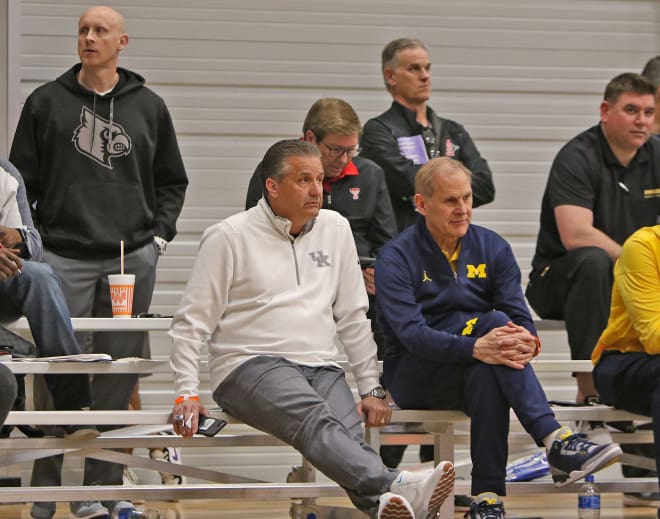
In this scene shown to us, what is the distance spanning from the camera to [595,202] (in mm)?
4949

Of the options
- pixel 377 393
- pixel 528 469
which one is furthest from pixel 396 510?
pixel 528 469

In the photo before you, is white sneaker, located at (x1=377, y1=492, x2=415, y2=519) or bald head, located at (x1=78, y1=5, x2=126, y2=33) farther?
bald head, located at (x1=78, y1=5, x2=126, y2=33)

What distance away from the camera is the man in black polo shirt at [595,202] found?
4.71 meters

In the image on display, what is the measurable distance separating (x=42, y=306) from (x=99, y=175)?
89 cm

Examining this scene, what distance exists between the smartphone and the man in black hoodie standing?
0.85 metres

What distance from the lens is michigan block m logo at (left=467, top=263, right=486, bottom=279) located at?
4070mm

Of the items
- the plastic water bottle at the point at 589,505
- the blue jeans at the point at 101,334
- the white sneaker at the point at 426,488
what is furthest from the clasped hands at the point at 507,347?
the blue jeans at the point at 101,334

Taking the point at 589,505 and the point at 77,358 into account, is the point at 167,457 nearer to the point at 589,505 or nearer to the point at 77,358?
the point at 77,358

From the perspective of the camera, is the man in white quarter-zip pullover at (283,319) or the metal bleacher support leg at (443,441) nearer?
the man in white quarter-zip pullover at (283,319)

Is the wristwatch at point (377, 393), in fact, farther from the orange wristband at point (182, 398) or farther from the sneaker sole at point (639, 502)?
the sneaker sole at point (639, 502)

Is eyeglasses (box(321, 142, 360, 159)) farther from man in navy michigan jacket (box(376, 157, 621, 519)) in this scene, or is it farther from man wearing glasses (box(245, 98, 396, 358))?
man in navy michigan jacket (box(376, 157, 621, 519))

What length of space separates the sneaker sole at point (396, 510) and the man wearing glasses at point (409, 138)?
193 centimetres

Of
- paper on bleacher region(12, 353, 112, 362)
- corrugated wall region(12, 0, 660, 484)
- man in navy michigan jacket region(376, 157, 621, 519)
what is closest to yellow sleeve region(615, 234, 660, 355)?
man in navy michigan jacket region(376, 157, 621, 519)

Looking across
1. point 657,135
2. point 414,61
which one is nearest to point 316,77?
point 414,61
